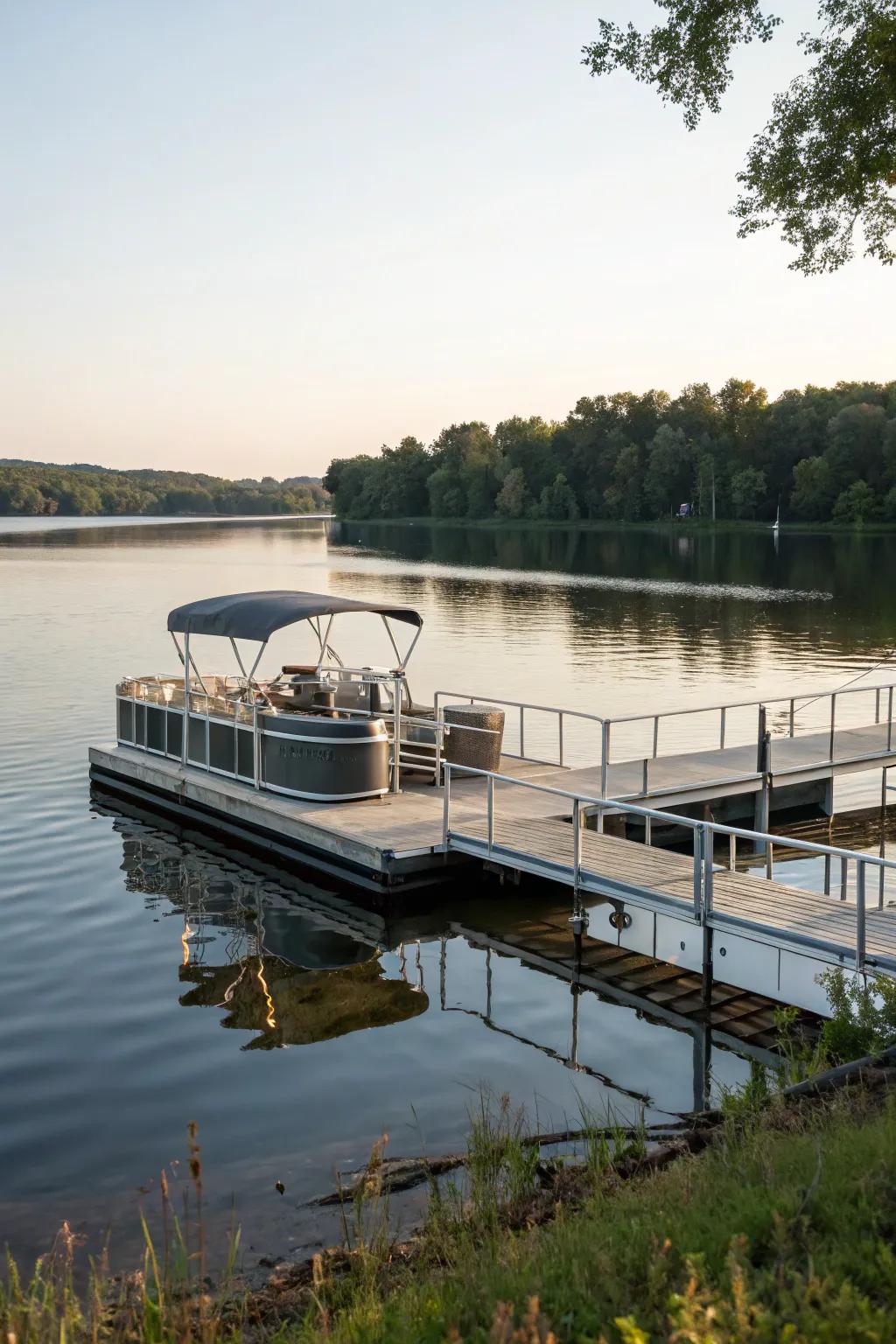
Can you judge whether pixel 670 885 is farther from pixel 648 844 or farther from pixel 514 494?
pixel 514 494

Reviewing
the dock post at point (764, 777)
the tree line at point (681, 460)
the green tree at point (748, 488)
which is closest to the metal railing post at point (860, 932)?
the dock post at point (764, 777)

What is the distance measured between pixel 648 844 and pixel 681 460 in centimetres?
11454

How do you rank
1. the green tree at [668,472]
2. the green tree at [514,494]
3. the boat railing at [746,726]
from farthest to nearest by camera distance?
the green tree at [514,494], the green tree at [668,472], the boat railing at [746,726]

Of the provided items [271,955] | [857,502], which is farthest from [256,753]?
[857,502]

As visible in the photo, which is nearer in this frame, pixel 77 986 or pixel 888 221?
Answer: pixel 77 986

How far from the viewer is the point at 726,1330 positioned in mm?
3900

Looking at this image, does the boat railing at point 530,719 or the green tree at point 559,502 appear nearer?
the boat railing at point 530,719

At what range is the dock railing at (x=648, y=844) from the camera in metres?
9.65

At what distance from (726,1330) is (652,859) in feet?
28.3

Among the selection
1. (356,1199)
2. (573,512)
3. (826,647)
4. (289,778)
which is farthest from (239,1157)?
(573,512)

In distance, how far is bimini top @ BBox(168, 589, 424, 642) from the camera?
15.6 m

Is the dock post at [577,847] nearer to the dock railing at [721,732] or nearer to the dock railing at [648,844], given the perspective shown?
the dock railing at [648,844]

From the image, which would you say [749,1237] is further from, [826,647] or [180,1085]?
[826,647]

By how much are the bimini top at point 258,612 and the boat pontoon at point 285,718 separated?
2 centimetres
